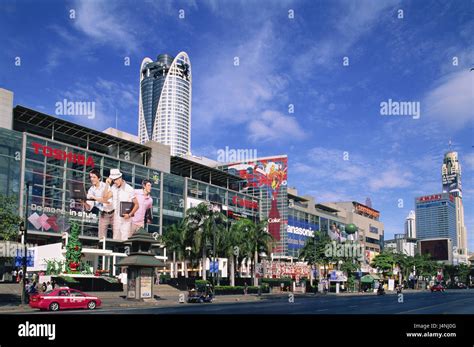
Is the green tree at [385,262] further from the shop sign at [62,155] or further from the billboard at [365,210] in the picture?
the shop sign at [62,155]

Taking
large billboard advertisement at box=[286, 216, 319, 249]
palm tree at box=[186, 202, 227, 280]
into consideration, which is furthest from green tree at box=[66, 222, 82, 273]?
large billboard advertisement at box=[286, 216, 319, 249]

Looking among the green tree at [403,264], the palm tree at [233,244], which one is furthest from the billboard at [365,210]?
the palm tree at [233,244]

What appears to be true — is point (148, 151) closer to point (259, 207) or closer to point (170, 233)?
point (170, 233)

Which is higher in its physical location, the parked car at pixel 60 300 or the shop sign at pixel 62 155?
the shop sign at pixel 62 155

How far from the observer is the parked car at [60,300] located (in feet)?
98.5

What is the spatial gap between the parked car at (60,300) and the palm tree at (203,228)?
106 feet

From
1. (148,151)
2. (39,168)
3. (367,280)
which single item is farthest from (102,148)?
(367,280)

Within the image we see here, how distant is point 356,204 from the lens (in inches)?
7195

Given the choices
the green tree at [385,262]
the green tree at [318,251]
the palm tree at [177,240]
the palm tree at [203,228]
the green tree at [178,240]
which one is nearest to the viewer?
the palm tree at [203,228]

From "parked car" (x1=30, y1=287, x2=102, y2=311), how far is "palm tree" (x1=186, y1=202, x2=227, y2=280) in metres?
32.3

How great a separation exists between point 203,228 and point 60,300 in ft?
119

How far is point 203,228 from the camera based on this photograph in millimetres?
66250

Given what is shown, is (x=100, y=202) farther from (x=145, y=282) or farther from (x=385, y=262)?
(x=385, y=262)
